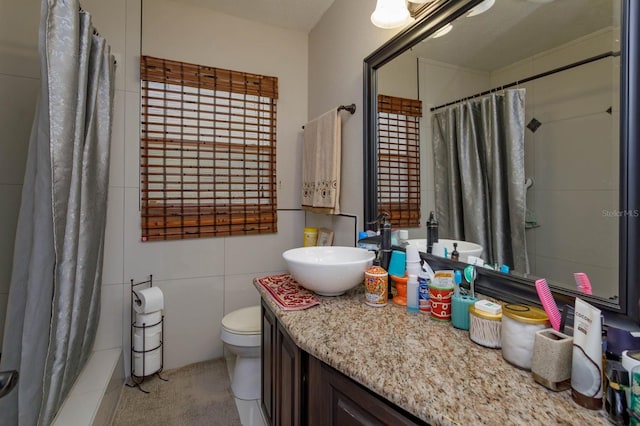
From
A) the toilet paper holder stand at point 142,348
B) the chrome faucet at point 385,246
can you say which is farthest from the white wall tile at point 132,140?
the chrome faucet at point 385,246

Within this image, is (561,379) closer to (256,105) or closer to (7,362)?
(7,362)

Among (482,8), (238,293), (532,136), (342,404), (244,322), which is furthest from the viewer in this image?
(238,293)

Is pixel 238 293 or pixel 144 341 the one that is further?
pixel 238 293

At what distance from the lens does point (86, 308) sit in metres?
1.48

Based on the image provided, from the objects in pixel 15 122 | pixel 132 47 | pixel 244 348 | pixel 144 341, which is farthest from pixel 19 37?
pixel 244 348

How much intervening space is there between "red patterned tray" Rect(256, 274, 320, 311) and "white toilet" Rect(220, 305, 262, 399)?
1.45 feet

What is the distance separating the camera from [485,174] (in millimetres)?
1065

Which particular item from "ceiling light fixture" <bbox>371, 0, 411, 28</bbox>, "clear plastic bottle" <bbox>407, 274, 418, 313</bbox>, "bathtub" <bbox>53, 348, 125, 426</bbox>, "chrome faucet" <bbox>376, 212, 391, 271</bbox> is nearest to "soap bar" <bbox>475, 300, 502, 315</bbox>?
"clear plastic bottle" <bbox>407, 274, 418, 313</bbox>

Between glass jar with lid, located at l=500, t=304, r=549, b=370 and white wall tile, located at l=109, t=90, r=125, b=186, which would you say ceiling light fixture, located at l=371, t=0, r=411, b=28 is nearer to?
glass jar with lid, located at l=500, t=304, r=549, b=370

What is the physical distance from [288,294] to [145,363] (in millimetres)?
1343

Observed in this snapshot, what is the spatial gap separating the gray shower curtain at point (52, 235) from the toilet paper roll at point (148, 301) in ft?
1.39

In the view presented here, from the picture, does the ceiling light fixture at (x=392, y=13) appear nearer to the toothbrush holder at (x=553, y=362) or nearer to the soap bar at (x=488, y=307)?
the soap bar at (x=488, y=307)

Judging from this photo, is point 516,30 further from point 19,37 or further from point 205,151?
point 19,37

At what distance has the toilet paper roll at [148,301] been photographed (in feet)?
6.06
